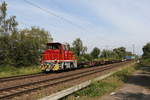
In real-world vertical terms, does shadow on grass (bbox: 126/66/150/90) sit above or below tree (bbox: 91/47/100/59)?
below

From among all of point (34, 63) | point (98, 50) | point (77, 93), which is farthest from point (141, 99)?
point (98, 50)

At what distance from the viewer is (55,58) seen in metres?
21.3

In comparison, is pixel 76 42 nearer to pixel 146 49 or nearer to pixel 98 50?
pixel 98 50

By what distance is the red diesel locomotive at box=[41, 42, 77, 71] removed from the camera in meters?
21.0

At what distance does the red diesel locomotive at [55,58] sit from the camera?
68.8 ft

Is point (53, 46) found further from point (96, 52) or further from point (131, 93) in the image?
point (96, 52)

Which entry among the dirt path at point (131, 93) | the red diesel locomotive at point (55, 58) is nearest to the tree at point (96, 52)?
the red diesel locomotive at point (55, 58)

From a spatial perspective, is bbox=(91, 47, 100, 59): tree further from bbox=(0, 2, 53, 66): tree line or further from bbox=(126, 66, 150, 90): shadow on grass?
bbox=(126, 66, 150, 90): shadow on grass

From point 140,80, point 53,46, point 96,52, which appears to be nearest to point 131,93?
point 140,80

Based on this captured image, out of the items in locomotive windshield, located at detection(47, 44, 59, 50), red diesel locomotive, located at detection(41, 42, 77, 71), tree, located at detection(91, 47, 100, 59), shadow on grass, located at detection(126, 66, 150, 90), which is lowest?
shadow on grass, located at detection(126, 66, 150, 90)

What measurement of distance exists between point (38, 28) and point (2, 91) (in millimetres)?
54104

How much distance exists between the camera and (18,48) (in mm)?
28438

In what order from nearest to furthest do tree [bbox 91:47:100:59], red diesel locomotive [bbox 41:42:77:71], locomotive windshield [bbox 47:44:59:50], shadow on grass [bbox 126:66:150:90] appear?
shadow on grass [bbox 126:66:150:90], red diesel locomotive [bbox 41:42:77:71], locomotive windshield [bbox 47:44:59:50], tree [bbox 91:47:100:59]

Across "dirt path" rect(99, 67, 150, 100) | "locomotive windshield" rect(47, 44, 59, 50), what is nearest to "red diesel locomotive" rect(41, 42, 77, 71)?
"locomotive windshield" rect(47, 44, 59, 50)
